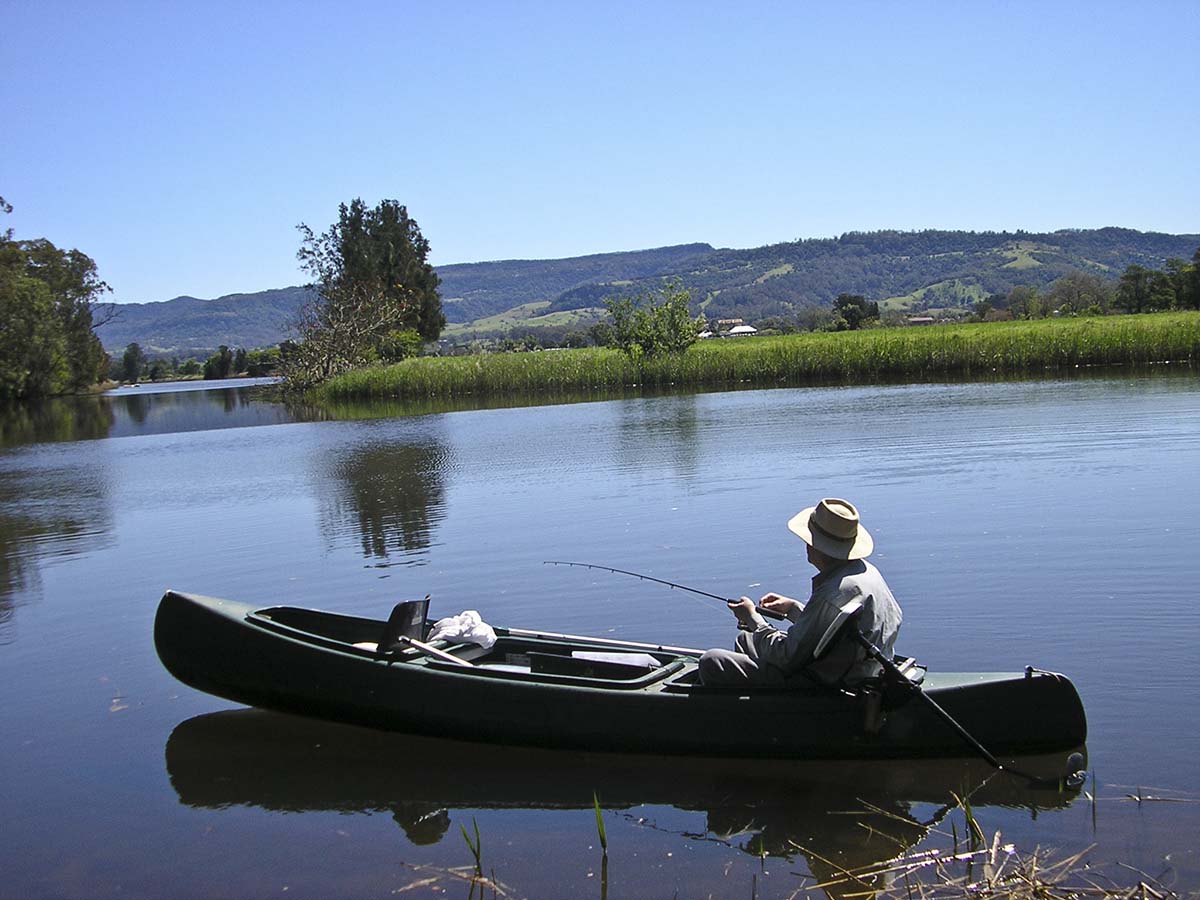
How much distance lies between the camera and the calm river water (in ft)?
17.9

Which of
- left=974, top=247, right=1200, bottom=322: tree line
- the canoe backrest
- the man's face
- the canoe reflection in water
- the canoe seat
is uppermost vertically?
left=974, top=247, right=1200, bottom=322: tree line

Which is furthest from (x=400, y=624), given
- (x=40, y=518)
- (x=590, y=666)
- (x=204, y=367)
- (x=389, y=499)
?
(x=204, y=367)

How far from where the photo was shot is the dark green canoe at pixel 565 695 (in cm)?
584

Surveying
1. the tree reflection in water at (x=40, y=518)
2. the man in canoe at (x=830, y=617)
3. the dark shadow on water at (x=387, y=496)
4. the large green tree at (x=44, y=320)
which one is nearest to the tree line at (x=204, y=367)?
the large green tree at (x=44, y=320)

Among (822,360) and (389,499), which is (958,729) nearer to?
(389,499)

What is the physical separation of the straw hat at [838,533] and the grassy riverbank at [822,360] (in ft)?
108

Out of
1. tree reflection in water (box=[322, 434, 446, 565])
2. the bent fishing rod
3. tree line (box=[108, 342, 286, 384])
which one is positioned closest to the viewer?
the bent fishing rod

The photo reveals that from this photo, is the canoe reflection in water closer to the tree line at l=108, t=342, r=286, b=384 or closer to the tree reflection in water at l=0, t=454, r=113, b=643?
the tree reflection in water at l=0, t=454, r=113, b=643

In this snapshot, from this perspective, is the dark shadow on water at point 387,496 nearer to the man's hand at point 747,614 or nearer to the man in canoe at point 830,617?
the man's hand at point 747,614

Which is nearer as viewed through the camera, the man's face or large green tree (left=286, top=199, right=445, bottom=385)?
the man's face

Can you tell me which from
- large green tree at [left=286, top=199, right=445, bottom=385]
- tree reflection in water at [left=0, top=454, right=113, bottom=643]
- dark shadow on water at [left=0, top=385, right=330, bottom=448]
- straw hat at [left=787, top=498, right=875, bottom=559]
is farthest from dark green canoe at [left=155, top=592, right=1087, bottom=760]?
large green tree at [left=286, top=199, right=445, bottom=385]

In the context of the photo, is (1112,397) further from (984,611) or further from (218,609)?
(218,609)

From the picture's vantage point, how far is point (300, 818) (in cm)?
609

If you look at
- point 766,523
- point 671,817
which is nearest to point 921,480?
point 766,523
